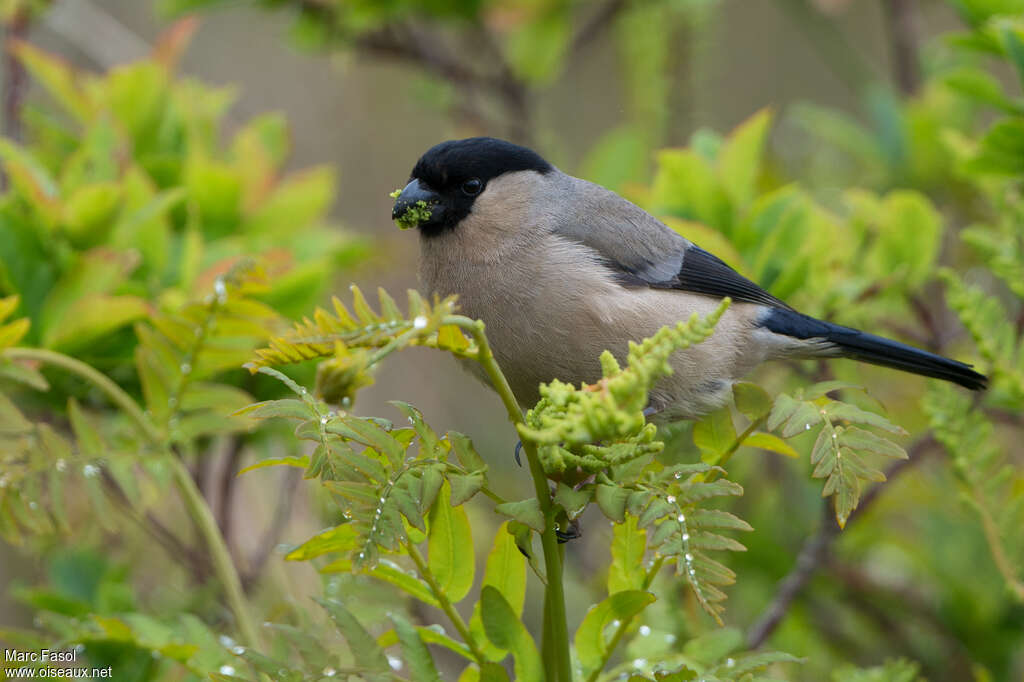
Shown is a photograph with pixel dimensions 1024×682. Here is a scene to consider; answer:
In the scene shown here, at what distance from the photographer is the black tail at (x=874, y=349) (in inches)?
85.4

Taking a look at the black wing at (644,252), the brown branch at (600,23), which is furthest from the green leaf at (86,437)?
the brown branch at (600,23)

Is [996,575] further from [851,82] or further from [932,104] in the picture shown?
[851,82]

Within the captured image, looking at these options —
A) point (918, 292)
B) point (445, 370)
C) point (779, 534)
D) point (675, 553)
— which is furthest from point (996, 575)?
point (445, 370)

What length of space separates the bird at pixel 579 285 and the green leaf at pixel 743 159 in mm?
187

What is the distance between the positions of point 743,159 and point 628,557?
121cm

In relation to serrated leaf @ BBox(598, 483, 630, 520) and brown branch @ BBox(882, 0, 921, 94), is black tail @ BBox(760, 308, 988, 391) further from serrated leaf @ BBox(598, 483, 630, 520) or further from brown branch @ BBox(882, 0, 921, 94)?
brown branch @ BBox(882, 0, 921, 94)

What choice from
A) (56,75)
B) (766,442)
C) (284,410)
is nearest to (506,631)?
(284,410)

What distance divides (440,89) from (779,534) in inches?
77.6

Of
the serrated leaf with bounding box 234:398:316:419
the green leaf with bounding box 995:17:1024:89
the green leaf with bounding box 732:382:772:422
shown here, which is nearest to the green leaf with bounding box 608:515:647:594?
the green leaf with bounding box 732:382:772:422

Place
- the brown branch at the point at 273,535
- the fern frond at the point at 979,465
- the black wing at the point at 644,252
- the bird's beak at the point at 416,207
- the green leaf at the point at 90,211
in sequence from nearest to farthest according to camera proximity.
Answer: the fern frond at the point at 979,465 → the green leaf at the point at 90,211 → the bird's beak at the point at 416,207 → the black wing at the point at 644,252 → the brown branch at the point at 273,535

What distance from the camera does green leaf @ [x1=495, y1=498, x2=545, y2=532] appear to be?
1.30 m

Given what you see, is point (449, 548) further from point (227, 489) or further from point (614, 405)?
point (227, 489)

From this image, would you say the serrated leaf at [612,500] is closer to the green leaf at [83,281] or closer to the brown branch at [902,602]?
the green leaf at [83,281]

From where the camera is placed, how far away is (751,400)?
1577mm
